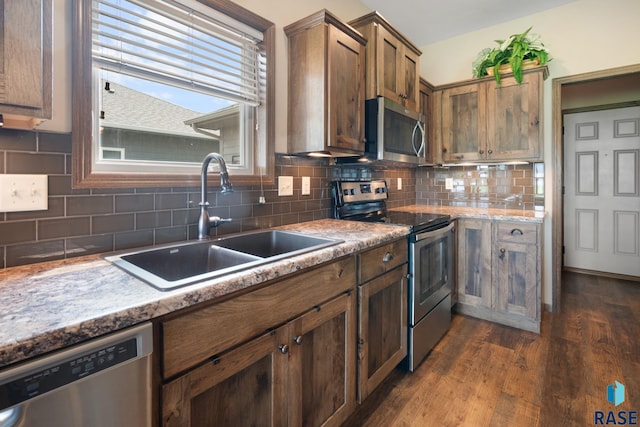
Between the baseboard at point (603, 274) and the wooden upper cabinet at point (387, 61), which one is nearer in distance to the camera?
the wooden upper cabinet at point (387, 61)

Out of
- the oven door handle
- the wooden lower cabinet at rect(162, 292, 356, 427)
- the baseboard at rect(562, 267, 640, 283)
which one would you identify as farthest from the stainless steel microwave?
the baseboard at rect(562, 267, 640, 283)

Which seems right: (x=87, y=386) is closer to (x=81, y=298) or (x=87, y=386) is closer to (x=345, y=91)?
(x=81, y=298)

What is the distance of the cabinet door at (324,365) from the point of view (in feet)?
3.72

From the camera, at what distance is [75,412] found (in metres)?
0.60

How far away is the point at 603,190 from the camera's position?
3824 millimetres

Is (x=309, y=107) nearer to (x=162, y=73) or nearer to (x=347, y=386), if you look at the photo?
(x=162, y=73)

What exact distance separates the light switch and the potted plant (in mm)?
3198

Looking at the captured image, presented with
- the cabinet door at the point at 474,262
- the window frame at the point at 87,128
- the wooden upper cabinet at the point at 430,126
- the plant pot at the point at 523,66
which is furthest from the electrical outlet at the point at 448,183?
the window frame at the point at 87,128

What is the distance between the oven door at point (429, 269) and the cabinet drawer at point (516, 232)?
1.26 feet

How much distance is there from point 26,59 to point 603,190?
5150 mm

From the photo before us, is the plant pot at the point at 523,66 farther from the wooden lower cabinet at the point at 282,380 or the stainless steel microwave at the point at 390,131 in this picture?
the wooden lower cabinet at the point at 282,380

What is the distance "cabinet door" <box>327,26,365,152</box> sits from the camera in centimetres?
180

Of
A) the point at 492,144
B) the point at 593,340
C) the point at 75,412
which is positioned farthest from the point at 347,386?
the point at 492,144

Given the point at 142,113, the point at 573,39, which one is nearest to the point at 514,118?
the point at 573,39
